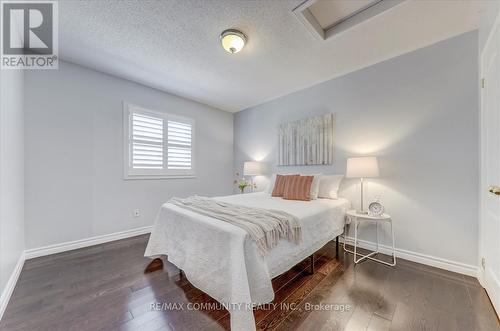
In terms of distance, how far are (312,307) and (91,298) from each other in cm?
184

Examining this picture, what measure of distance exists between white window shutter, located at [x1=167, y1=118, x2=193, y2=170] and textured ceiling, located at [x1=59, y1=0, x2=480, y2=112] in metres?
0.85

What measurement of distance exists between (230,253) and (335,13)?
7.93 feet

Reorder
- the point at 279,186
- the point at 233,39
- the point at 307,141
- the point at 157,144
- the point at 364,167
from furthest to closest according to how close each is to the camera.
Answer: the point at 157,144, the point at 307,141, the point at 279,186, the point at 364,167, the point at 233,39

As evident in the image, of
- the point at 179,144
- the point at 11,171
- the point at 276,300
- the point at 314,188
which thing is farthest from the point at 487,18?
the point at 11,171

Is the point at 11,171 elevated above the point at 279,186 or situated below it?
above

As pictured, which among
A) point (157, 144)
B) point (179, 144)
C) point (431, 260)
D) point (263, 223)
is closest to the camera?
point (263, 223)

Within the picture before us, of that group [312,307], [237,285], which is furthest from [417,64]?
[237,285]

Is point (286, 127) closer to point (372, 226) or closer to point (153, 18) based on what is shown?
point (372, 226)

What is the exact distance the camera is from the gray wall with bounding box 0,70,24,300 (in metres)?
1.59

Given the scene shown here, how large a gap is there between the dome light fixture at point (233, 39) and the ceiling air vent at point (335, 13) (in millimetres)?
580

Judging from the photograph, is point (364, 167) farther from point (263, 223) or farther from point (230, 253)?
point (230, 253)

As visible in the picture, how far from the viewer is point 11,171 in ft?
6.00

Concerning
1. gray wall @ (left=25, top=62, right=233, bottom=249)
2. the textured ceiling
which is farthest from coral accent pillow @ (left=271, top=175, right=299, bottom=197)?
gray wall @ (left=25, top=62, right=233, bottom=249)

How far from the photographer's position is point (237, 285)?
125 centimetres
